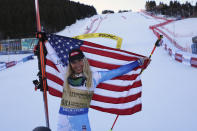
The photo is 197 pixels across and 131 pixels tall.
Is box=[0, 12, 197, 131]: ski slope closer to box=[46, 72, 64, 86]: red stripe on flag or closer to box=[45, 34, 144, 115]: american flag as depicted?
box=[45, 34, 144, 115]: american flag

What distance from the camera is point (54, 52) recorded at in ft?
9.91

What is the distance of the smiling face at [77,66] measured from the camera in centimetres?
252

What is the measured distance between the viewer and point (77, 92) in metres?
2.61

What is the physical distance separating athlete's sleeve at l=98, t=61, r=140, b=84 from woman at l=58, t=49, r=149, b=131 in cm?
2

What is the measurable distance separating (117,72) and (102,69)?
0.99 feet

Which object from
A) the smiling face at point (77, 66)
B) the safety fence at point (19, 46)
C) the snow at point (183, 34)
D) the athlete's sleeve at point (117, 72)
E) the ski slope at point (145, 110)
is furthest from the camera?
the safety fence at point (19, 46)

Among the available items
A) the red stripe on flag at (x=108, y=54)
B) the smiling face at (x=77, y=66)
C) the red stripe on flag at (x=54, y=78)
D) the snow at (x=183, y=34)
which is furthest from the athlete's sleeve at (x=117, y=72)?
the snow at (x=183, y=34)

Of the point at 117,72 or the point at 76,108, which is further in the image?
the point at 117,72

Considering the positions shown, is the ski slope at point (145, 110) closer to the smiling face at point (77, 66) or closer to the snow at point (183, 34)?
the smiling face at point (77, 66)

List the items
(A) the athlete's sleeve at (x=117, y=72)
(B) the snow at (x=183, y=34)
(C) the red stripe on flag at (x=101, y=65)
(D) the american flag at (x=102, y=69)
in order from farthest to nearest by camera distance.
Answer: (B) the snow at (x=183, y=34) → (C) the red stripe on flag at (x=101, y=65) → (D) the american flag at (x=102, y=69) → (A) the athlete's sleeve at (x=117, y=72)

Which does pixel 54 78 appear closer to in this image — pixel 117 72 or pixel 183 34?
pixel 117 72

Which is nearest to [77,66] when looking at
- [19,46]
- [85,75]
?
[85,75]

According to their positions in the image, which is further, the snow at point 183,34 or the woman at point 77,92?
the snow at point 183,34

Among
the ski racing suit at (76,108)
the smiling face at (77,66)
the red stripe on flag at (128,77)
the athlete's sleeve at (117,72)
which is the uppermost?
the smiling face at (77,66)
